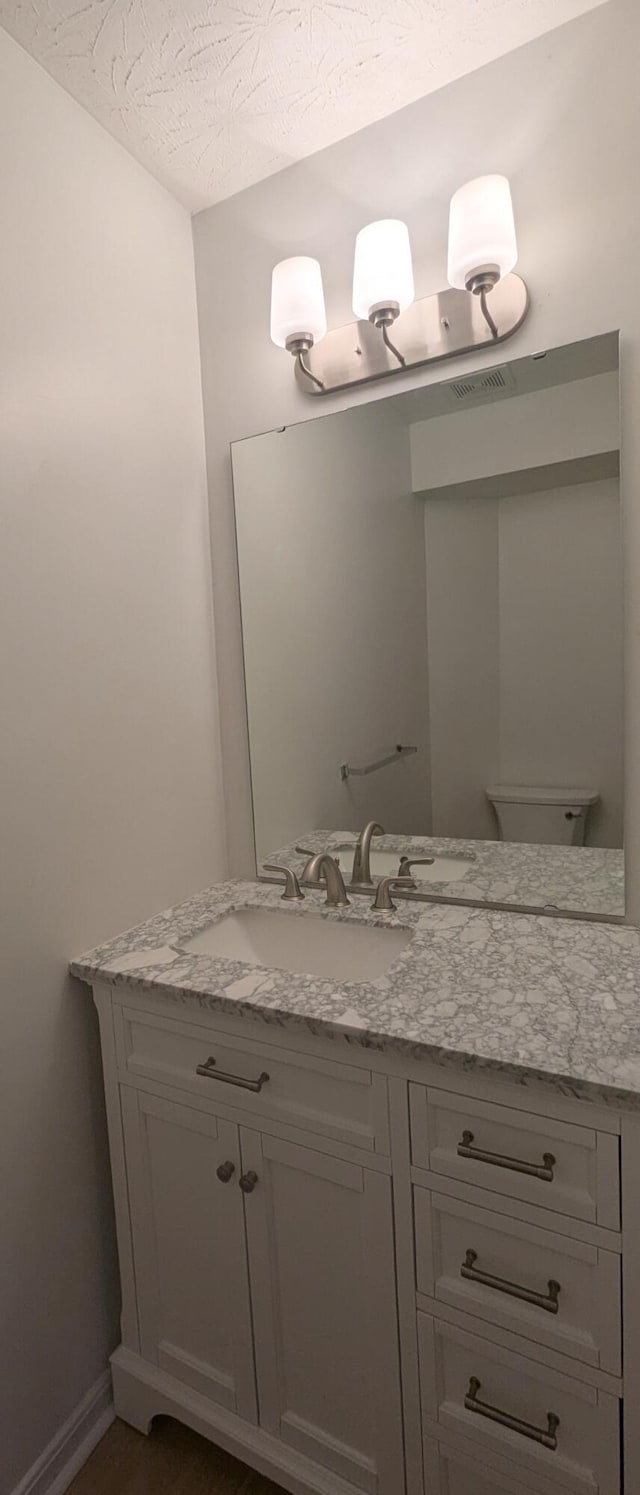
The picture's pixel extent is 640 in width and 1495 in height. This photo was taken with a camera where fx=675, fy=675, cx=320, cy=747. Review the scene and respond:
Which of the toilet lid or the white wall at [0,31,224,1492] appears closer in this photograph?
the white wall at [0,31,224,1492]

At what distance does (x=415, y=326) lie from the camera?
1.33m

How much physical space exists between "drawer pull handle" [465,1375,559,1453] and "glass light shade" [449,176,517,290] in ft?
5.61

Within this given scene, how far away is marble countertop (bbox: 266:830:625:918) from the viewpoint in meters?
1.26

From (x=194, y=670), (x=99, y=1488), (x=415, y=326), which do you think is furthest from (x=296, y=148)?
(x=99, y=1488)

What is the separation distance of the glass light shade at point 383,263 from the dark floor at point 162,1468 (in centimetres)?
216

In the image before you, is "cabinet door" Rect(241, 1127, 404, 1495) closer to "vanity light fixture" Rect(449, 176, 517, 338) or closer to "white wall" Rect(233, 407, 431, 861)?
A: "white wall" Rect(233, 407, 431, 861)

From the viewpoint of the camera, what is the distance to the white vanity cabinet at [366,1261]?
33.0 inches

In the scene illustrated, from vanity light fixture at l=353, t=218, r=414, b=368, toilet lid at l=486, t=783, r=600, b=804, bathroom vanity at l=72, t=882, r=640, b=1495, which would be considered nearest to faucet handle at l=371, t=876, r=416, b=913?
bathroom vanity at l=72, t=882, r=640, b=1495

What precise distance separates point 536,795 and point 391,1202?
75 cm

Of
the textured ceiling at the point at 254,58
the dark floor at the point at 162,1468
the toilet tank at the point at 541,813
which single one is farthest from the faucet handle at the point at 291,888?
the textured ceiling at the point at 254,58

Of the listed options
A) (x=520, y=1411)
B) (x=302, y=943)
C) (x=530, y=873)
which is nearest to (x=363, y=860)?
(x=302, y=943)

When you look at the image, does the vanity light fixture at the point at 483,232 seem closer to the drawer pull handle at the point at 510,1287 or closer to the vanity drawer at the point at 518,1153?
the vanity drawer at the point at 518,1153

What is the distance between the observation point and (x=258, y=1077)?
1072mm

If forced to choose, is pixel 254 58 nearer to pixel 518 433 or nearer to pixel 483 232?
pixel 483 232
